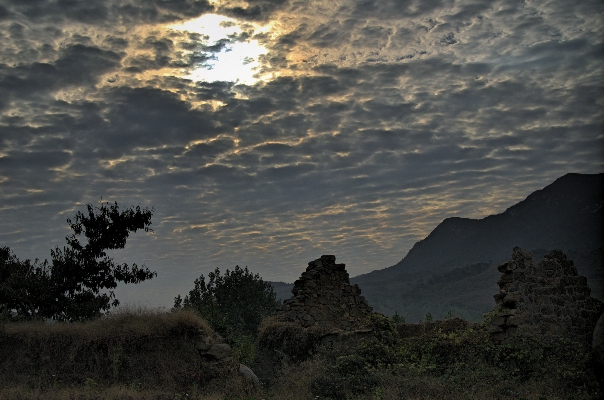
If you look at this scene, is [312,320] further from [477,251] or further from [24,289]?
[477,251]


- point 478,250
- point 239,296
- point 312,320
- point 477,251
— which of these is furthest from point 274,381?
point 477,251

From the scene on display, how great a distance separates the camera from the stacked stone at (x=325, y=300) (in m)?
17.6

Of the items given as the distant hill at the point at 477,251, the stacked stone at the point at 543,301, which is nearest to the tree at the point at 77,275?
the stacked stone at the point at 543,301

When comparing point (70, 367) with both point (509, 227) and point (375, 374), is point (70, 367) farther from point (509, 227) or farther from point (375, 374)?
point (509, 227)

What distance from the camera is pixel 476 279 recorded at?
296ft

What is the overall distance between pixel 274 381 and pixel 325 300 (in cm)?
481

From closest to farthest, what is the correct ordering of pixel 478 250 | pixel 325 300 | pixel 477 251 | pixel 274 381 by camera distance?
pixel 274 381
pixel 325 300
pixel 478 250
pixel 477 251

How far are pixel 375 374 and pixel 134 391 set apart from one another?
5.36 metres

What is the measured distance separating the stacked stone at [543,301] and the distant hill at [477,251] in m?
35.7

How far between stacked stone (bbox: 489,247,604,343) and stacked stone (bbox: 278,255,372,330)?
601 cm

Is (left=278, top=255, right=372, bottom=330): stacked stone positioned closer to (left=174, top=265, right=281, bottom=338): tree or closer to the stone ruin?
the stone ruin

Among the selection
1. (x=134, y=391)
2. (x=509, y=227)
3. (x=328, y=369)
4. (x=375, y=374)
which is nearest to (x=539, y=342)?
(x=375, y=374)

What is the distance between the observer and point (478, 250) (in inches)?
4380

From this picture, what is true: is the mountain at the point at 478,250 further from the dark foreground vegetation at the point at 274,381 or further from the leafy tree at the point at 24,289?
the leafy tree at the point at 24,289
